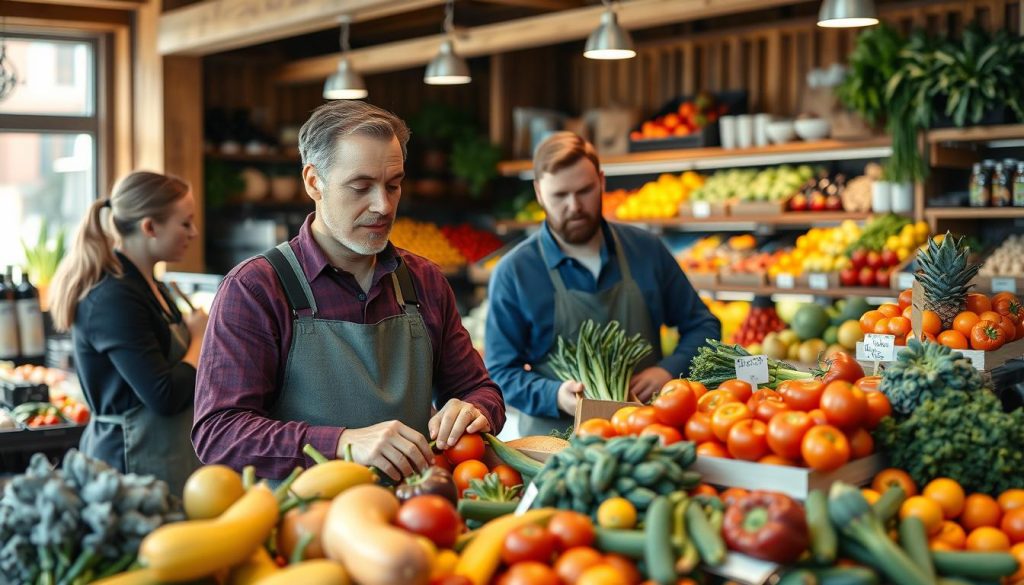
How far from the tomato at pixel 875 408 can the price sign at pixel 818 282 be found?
371 cm

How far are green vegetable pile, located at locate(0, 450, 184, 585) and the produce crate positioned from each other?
0.92m

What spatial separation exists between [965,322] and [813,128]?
11.7 ft

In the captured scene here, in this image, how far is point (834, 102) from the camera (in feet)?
19.4

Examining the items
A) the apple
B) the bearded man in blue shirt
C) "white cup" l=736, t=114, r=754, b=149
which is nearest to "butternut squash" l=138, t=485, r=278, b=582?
the bearded man in blue shirt

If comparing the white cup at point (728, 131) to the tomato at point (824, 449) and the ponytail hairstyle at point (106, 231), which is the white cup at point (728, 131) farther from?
the tomato at point (824, 449)

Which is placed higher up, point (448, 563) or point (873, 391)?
point (873, 391)

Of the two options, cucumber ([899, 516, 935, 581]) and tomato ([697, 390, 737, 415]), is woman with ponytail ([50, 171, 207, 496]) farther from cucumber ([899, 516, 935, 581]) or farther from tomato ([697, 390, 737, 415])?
cucumber ([899, 516, 935, 581])

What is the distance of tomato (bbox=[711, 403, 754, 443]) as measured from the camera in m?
1.98

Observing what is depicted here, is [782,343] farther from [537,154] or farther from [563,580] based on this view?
Result: [563,580]

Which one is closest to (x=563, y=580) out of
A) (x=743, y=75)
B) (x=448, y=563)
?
(x=448, y=563)

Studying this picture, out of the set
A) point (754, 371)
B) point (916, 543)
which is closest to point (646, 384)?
point (754, 371)

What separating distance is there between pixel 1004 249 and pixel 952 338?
2.95 metres

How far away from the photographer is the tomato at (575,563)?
165 cm

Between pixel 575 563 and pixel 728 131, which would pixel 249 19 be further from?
pixel 575 563
